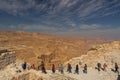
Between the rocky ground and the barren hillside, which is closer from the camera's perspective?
the rocky ground

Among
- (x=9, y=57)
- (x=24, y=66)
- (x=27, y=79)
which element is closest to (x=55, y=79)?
(x=27, y=79)

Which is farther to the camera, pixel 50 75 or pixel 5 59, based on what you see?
pixel 5 59

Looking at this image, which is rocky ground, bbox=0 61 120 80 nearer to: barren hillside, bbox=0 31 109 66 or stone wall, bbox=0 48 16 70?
stone wall, bbox=0 48 16 70

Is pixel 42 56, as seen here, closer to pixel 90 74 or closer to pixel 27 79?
pixel 90 74

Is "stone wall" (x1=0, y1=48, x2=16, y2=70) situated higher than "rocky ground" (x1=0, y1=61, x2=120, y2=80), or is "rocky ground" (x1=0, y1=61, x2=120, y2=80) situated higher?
"stone wall" (x1=0, y1=48, x2=16, y2=70)

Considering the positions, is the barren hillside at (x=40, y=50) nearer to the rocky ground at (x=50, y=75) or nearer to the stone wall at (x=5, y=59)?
the stone wall at (x=5, y=59)

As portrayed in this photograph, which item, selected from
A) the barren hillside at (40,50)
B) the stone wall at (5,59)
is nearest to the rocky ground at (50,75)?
the stone wall at (5,59)

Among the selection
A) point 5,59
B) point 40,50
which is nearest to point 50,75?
point 5,59

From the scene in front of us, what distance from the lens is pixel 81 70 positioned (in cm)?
2269

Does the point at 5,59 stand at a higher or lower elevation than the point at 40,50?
higher

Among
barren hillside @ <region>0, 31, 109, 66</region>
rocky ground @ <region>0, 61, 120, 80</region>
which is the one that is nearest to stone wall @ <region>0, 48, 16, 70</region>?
rocky ground @ <region>0, 61, 120, 80</region>

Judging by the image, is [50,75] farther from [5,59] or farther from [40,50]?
[40,50]

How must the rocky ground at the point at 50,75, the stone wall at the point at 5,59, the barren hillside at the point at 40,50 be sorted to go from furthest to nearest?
the barren hillside at the point at 40,50, the stone wall at the point at 5,59, the rocky ground at the point at 50,75

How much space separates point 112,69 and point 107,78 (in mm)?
2752
